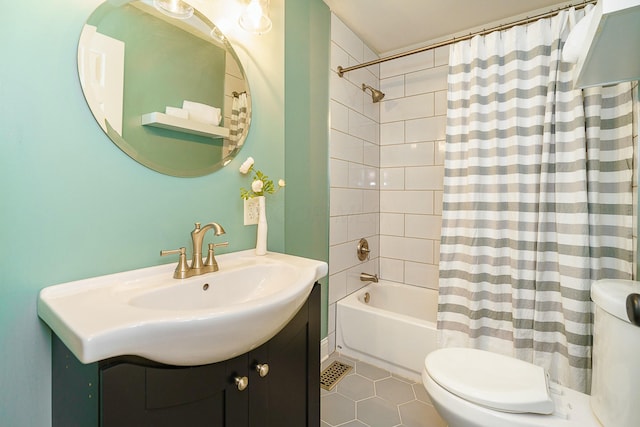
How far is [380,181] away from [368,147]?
0.32 m

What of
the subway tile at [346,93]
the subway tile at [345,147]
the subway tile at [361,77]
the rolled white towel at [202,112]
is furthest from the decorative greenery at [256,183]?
the subway tile at [361,77]

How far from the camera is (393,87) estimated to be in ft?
7.58

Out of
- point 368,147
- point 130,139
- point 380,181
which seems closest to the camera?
point 130,139

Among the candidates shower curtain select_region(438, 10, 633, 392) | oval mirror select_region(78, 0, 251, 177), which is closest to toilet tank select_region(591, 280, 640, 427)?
shower curtain select_region(438, 10, 633, 392)

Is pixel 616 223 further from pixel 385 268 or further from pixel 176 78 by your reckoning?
pixel 176 78

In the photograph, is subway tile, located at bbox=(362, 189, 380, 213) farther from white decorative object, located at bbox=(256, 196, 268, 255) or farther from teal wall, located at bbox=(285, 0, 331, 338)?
white decorative object, located at bbox=(256, 196, 268, 255)

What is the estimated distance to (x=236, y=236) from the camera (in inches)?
49.7

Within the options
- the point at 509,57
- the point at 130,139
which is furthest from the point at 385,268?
the point at 130,139

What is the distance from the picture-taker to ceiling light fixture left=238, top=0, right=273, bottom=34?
1.20m

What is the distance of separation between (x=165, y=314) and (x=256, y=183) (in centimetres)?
73

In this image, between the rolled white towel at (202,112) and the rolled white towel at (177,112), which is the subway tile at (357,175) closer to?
the rolled white towel at (202,112)

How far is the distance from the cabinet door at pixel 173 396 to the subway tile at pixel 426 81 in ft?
7.02

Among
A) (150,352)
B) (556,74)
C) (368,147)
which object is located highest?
(556,74)

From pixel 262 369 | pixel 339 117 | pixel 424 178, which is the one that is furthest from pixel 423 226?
pixel 262 369
